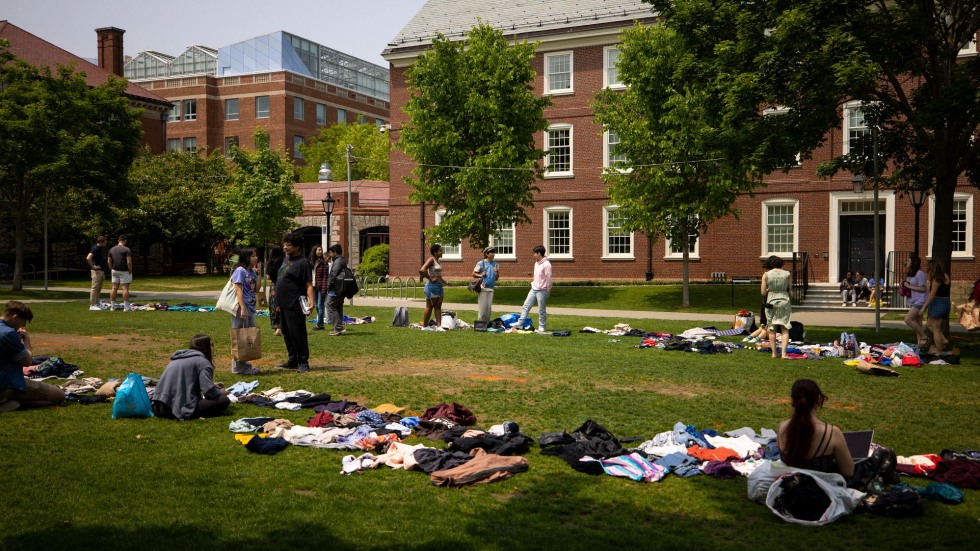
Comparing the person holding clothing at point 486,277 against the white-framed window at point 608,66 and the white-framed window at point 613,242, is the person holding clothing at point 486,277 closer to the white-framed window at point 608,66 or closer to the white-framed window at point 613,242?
the white-framed window at point 613,242

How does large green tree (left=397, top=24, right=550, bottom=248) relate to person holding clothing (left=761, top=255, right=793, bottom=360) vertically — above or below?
above

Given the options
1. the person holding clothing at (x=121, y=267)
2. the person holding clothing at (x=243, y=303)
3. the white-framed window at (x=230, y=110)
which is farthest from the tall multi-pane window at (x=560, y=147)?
the white-framed window at (x=230, y=110)

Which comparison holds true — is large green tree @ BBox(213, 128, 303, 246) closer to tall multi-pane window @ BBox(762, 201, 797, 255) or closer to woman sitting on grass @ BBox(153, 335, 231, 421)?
tall multi-pane window @ BBox(762, 201, 797, 255)

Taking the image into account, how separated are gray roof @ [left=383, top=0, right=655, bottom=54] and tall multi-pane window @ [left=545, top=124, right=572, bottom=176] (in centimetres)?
469

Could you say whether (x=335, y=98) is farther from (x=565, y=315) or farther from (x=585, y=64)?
(x=565, y=315)

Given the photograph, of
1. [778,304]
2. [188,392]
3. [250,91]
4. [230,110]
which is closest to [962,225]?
[778,304]

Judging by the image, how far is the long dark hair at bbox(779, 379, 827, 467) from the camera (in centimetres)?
652

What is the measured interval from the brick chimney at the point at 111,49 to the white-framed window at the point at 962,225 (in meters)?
57.1

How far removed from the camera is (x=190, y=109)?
74.6 m

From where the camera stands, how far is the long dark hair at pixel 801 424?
6.52m

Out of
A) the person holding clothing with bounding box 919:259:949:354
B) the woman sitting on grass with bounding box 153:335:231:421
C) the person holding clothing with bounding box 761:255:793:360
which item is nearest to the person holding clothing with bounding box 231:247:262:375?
the woman sitting on grass with bounding box 153:335:231:421

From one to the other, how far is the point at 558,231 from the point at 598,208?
2373 mm

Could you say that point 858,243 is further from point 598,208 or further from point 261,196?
point 261,196

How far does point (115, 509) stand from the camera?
6215mm
